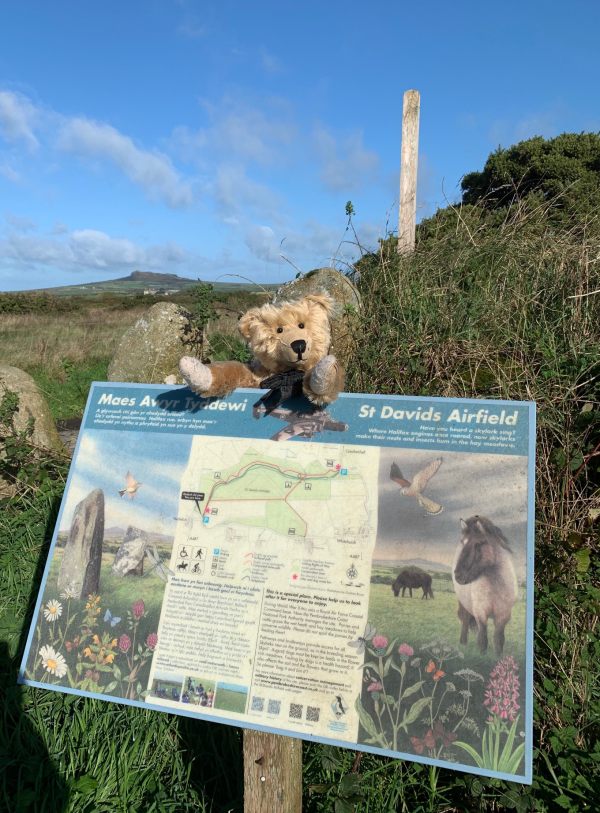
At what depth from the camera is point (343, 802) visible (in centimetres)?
205

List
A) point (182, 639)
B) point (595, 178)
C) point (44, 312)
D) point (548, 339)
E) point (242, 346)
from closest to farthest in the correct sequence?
point (182, 639) → point (548, 339) → point (242, 346) → point (595, 178) → point (44, 312)

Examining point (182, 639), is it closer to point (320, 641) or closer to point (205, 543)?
point (205, 543)

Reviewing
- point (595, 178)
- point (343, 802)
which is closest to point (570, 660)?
point (343, 802)

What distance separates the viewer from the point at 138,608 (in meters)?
2.07

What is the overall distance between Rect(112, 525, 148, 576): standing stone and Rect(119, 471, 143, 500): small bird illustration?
13 cm

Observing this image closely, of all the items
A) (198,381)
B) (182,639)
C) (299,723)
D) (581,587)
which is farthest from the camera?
(581,587)

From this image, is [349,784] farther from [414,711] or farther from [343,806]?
[414,711]

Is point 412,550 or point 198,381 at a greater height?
point 198,381

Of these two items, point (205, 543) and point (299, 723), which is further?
point (205, 543)

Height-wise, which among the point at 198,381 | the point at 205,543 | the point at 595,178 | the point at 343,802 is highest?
the point at 595,178

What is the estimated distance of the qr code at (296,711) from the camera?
175 centimetres

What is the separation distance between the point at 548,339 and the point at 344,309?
72.9 inches

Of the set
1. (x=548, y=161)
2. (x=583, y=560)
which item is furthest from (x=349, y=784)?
(x=548, y=161)

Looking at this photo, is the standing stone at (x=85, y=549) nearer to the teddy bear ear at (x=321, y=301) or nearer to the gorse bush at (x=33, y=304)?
the teddy bear ear at (x=321, y=301)
